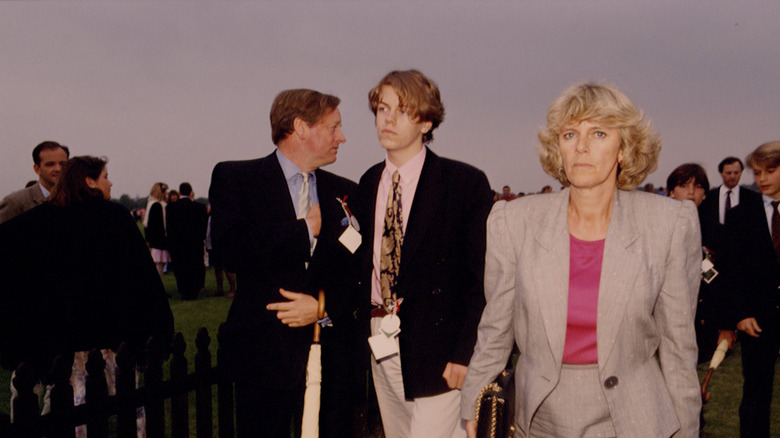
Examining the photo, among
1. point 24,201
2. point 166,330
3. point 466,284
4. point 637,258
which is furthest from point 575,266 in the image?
point 24,201

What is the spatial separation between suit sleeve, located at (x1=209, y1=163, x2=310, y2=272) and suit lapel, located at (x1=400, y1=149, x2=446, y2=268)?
21.1 inches

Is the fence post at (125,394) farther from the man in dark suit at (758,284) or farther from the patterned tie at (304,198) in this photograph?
the man in dark suit at (758,284)

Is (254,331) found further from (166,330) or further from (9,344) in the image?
(9,344)

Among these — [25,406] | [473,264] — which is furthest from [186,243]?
[473,264]

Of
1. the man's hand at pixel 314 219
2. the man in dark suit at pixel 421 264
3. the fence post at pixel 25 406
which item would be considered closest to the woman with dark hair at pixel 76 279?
the fence post at pixel 25 406

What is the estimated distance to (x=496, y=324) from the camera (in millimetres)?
2254

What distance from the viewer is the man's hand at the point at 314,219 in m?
2.99

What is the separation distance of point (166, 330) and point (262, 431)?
1.32m

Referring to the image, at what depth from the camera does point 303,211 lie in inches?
125

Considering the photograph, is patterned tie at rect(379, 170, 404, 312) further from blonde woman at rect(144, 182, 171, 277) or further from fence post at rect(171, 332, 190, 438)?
blonde woman at rect(144, 182, 171, 277)

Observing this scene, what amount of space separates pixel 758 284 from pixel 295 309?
3.53 metres

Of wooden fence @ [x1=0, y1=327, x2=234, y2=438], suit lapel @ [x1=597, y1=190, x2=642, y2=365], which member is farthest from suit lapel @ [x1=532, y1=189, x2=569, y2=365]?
wooden fence @ [x1=0, y1=327, x2=234, y2=438]

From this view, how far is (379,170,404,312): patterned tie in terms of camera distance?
113 inches

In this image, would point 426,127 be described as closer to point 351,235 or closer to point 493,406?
point 351,235
